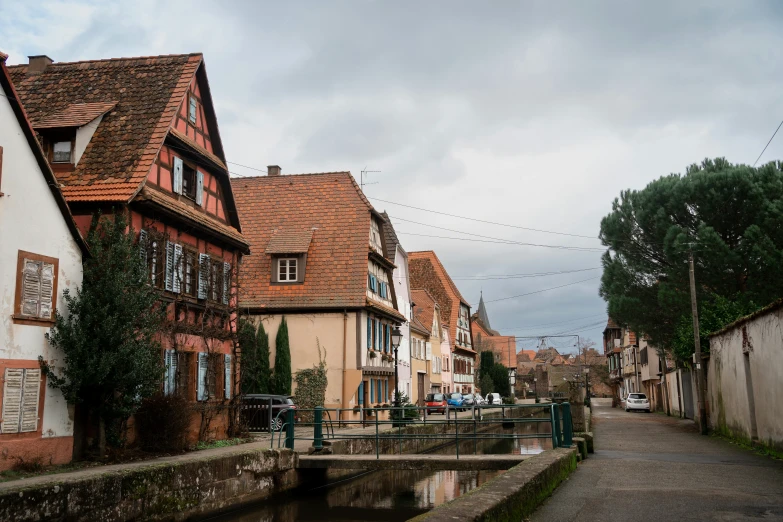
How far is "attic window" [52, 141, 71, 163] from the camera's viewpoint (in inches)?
774

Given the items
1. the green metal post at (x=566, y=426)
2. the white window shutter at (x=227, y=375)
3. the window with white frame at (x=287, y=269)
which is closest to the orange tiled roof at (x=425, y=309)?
the window with white frame at (x=287, y=269)

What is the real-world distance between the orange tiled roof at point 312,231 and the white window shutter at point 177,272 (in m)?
11.3

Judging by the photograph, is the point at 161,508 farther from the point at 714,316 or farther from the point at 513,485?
the point at 714,316

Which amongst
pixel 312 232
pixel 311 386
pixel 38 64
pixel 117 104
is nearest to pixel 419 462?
pixel 117 104

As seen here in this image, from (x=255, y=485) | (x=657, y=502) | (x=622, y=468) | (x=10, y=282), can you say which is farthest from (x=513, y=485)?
(x=10, y=282)

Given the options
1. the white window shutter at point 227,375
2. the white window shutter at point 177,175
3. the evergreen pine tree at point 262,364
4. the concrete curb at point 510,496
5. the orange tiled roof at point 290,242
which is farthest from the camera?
the orange tiled roof at point 290,242

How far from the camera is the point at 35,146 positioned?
1560 cm

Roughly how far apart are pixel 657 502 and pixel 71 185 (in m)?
15.5

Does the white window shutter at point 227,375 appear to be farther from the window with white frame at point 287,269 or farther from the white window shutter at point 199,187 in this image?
the window with white frame at point 287,269

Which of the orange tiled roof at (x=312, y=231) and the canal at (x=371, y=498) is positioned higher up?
the orange tiled roof at (x=312, y=231)

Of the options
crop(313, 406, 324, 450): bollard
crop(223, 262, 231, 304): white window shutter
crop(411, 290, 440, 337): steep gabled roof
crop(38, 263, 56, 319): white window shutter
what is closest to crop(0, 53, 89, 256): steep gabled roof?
crop(38, 263, 56, 319): white window shutter

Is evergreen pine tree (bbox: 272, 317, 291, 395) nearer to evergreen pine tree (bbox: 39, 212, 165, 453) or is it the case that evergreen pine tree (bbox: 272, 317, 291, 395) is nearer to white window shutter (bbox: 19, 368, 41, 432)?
evergreen pine tree (bbox: 39, 212, 165, 453)

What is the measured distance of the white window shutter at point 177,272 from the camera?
64.4 ft

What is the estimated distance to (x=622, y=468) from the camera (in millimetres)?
14562
